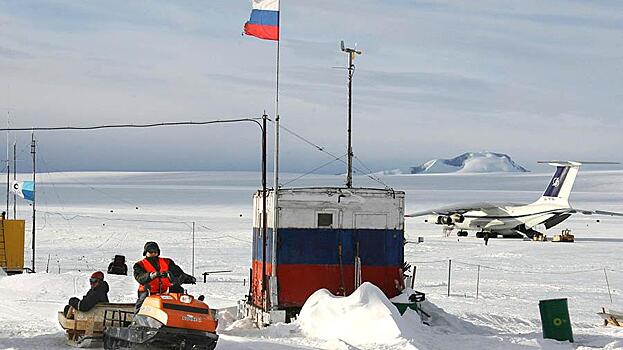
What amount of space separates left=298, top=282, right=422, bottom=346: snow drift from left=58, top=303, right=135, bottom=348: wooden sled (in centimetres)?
303

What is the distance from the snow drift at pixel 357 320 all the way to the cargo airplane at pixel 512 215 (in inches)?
1645

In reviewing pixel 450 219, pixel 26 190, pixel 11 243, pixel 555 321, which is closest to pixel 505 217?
pixel 450 219

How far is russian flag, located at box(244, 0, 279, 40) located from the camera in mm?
19016

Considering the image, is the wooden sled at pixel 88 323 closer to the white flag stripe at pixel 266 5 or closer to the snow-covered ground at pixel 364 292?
the snow-covered ground at pixel 364 292

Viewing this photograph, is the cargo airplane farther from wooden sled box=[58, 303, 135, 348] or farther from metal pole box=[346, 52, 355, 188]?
wooden sled box=[58, 303, 135, 348]

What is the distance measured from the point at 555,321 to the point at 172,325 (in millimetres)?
6897

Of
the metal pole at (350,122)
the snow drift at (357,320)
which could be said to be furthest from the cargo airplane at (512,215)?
the snow drift at (357,320)

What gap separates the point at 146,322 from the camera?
12.8 meters

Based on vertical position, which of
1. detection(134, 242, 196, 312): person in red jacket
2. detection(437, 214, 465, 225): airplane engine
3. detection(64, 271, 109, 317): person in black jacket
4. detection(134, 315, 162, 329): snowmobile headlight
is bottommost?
detection(134, 315, 162, 329): snowmobile headlight

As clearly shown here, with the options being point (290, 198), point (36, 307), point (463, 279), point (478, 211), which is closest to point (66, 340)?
point (290, 198)

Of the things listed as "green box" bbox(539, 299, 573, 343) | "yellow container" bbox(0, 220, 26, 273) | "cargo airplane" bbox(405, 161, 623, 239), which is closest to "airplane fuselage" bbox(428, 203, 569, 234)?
"cargo airplane" bbox(405, 161, 623, 239)

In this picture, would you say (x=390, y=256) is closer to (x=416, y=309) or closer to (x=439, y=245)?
(x=416, y=309)

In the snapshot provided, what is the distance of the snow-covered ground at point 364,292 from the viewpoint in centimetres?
1559

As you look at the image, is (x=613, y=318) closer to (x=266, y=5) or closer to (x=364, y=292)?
(x=364, y=292)
